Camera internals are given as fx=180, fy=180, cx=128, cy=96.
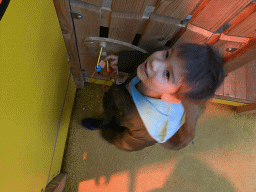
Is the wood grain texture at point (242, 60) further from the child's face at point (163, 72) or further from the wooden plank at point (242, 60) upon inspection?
the child's face at point (163, 72)

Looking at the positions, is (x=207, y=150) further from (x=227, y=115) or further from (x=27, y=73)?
(x=27, y=73)

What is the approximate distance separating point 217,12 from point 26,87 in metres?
0.79

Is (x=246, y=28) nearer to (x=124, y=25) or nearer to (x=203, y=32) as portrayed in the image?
(x=203, y=32)

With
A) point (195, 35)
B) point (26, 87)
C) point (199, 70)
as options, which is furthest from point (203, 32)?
point (26, 87)

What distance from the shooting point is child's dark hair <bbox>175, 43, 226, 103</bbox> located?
71 cm

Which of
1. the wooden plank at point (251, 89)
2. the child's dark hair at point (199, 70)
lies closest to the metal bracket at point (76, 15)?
the child's dark hair at point (199, 70)

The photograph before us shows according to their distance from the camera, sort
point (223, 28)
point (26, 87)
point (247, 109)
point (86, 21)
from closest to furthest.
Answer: point (26, 87), point (86, 21), point (223, 28), point (247, 109)

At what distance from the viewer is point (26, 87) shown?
57 centimetres

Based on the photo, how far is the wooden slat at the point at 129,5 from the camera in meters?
0.69

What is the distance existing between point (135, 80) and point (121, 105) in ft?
0.61

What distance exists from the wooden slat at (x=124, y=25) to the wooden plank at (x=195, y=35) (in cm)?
24

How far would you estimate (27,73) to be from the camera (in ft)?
1.85

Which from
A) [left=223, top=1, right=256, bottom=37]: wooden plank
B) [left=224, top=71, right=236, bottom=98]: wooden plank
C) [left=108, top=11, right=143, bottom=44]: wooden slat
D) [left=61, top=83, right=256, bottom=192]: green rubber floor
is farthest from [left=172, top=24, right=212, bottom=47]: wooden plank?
[left=61, top=83, right=256, bottom=192]: green rubber floor

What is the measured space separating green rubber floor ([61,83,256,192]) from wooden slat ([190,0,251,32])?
102 centimetres
